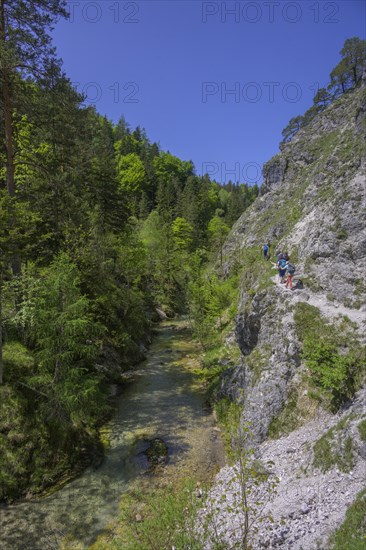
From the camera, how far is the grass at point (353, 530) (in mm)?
6480

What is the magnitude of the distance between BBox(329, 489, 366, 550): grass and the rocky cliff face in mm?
359

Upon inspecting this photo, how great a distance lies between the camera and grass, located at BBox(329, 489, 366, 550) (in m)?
6.48

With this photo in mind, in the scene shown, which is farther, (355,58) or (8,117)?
(355,58)

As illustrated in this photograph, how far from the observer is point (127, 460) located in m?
14.5

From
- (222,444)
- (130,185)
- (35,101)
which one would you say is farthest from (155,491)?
(130,185)

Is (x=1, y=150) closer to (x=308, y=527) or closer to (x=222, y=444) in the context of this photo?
(x=222, y=444)

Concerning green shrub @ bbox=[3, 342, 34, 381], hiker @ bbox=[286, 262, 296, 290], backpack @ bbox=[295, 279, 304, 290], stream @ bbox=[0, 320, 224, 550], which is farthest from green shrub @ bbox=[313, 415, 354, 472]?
green shrub @ bbox=[3, 342, 34, 381]

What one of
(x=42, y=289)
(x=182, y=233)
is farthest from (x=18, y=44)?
(x=182, y=233)

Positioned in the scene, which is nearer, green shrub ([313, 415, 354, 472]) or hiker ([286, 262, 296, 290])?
green shrub ([313, 415, 354, 472])

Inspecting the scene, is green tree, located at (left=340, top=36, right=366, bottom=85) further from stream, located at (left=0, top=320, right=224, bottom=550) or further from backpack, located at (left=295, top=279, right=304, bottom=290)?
stream, located at (left=0, top=320, right=224, bottom=550)

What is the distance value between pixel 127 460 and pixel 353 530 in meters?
10.3

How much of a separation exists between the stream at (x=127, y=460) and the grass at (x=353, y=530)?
7158 millimetres

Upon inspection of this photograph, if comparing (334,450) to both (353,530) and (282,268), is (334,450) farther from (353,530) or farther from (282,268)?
(282,268)

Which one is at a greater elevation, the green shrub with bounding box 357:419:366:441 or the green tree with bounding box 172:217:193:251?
the green tree with bounding box 172:217:193:251
